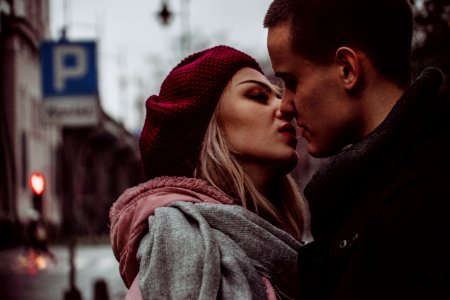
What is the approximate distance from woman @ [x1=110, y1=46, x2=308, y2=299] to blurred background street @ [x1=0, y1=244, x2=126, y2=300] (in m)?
8.98

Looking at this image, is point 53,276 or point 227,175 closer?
point 227,175

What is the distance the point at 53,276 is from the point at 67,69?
12.6 metres

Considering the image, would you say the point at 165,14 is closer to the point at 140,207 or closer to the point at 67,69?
the point at 67,69

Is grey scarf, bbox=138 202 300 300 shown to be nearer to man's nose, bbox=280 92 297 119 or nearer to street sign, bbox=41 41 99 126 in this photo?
man's nose, bbox=280 92 297 119

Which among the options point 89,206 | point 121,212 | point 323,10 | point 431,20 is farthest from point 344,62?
point 89,206

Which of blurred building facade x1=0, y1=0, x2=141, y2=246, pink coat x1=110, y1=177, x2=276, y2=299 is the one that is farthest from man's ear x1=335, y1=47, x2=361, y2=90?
blurred building facade x1=0, y1=0, x2=141, y2=246

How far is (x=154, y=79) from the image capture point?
142ft

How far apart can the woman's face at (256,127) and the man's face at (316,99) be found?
26.9 inches

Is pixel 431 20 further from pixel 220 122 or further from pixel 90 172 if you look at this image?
pixel 90 172

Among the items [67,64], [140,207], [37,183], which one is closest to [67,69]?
[67,64]

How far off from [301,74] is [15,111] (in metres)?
32.2

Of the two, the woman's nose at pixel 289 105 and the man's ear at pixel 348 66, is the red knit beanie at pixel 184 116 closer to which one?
the woman's nose at pixel 289 105

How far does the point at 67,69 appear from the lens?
9.04 meters

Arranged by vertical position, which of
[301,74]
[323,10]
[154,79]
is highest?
[323,10]
